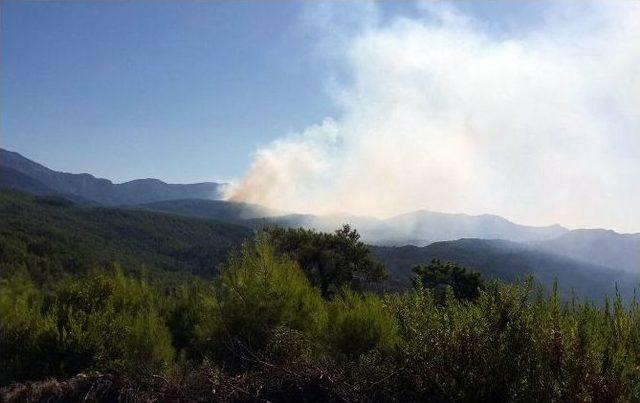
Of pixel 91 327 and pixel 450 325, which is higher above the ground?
pixel 450 325

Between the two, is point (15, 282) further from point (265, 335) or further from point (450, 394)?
point (450, 394)

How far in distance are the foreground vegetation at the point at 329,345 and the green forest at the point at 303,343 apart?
Result: 0.02m

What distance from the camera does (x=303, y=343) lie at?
23.6 ft

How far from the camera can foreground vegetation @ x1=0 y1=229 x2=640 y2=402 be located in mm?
4184

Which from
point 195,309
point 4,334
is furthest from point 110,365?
point 195,309

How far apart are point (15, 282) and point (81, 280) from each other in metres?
2.58

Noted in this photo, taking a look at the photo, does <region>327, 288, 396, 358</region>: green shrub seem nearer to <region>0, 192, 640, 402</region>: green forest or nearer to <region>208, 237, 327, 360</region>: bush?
<region>0, 192, 640, 402</region>: green forest

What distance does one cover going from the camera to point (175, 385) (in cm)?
536

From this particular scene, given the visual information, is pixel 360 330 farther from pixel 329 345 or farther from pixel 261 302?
pixel 261 302

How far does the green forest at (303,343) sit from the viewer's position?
13.9ft

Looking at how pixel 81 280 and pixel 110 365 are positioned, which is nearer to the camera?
pixel 110 365

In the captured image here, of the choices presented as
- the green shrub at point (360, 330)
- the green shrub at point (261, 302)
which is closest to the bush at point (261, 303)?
the green shrub at point (261, 302)

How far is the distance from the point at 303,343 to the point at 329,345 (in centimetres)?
47

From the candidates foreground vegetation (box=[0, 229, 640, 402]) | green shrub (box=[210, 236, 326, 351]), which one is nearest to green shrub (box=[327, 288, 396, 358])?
foreground vegetation (box=[0, 229, 640, 402])
